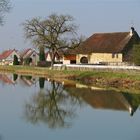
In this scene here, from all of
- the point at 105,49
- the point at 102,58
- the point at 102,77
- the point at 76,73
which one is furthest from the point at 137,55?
the point at 102,58

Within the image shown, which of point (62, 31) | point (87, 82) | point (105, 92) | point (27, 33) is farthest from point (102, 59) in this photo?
point (105, 92)

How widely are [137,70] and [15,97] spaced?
15339 mm

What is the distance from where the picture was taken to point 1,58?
117562 mm

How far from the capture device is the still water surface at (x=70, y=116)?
17.4 m

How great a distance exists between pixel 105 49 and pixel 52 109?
3813 cm

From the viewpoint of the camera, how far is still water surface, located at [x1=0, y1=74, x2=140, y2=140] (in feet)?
57.0

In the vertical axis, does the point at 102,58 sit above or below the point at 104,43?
below

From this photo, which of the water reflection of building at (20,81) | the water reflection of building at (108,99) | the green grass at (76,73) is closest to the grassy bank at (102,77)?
the green grass at (76,73)

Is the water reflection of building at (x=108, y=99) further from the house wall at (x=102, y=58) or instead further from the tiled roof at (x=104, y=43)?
the tiled roof at (x=104, y=43)

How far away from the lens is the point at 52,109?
24.9 meters

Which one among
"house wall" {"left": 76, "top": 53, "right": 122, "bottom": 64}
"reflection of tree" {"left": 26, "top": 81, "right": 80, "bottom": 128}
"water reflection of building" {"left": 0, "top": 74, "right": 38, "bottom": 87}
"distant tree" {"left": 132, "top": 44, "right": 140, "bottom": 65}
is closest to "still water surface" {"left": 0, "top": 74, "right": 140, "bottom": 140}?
"reflection of tree" {"left": 26, "top": 81, "right": 80, "bottom": 128}

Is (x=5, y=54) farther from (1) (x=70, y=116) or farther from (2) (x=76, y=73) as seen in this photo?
(1) (x=70, y=116)

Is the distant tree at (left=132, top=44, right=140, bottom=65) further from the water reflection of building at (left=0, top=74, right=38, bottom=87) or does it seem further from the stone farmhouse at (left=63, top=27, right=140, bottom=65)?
the water reflection of building at (left=0, top=74, right=38, bottom=87)

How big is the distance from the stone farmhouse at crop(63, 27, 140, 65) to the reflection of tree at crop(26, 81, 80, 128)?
27.2 metres
